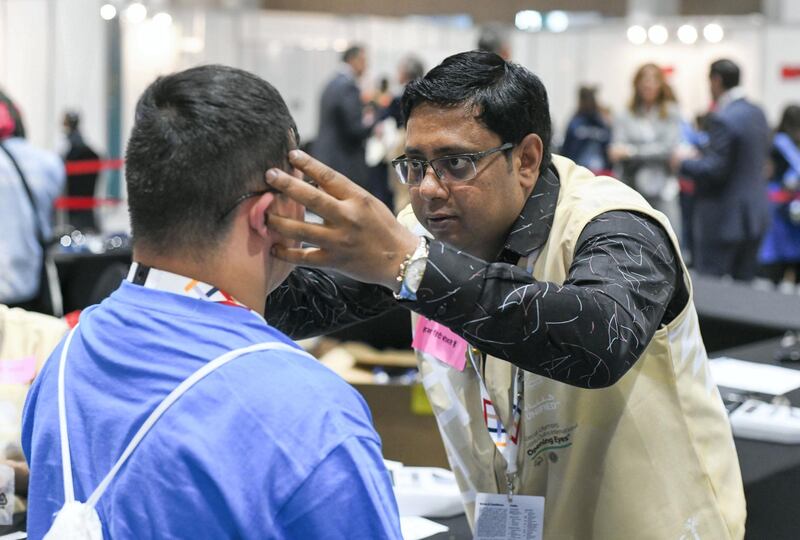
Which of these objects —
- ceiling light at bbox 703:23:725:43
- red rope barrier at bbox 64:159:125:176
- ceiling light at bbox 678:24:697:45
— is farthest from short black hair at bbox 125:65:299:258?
ceiling light at bbox 678:24:697:45

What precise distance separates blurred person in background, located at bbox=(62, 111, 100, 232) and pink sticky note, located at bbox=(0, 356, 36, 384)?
21.9 ft

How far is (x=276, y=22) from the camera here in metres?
11.9

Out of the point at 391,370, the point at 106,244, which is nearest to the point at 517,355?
the point at 391,370

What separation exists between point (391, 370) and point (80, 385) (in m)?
3.00

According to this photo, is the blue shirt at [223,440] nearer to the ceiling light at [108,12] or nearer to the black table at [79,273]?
the black table at [79,273]

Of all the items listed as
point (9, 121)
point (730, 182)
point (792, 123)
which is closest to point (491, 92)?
point (9, 121)

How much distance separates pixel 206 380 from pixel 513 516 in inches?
29.7

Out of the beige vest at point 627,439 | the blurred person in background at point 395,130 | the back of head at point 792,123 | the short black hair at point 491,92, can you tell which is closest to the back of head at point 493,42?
the blurred person in background at point 395,130

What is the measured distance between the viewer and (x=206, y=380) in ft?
3.07

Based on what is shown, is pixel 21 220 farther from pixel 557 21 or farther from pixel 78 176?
pixel 557 21

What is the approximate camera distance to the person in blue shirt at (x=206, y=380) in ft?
3.01

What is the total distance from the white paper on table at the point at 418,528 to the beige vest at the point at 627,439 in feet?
0.83

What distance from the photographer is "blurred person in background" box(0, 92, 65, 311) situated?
4043mm

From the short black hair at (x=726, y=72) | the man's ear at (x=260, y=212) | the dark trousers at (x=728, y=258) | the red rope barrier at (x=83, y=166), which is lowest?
the red rope barrier at (x=83, y=166)
